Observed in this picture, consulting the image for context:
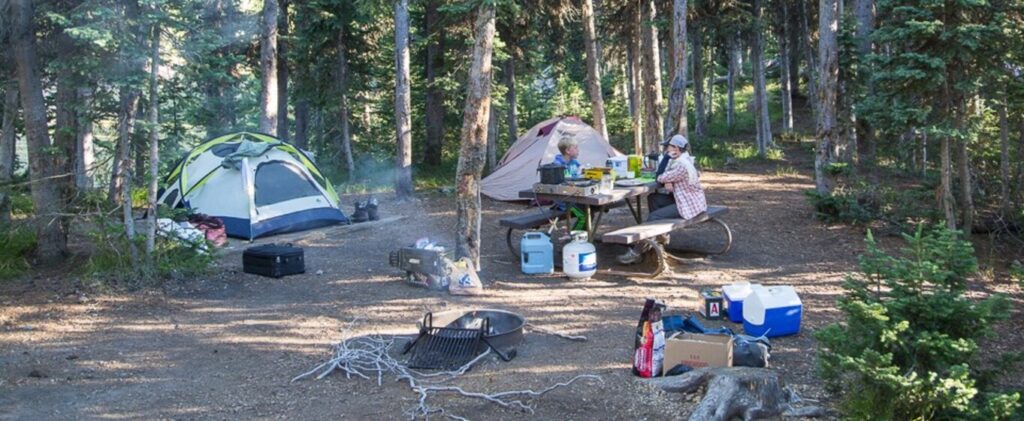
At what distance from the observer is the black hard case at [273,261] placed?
29.0ft

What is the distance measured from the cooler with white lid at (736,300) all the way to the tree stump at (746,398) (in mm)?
1852

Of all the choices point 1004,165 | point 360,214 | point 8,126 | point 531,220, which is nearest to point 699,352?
point 531,220

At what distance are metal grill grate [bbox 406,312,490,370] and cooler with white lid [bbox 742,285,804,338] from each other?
2026 millimetres

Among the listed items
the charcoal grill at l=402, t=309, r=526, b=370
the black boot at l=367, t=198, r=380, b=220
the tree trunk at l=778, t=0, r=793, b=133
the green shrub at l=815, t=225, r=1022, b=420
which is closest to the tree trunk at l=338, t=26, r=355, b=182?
the black boot at l=367, t=198, r=380, b=220

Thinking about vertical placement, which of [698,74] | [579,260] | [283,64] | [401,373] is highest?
[283,64]

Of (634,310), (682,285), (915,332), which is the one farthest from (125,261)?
Result: (915,332)

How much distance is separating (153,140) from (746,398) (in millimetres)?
6322

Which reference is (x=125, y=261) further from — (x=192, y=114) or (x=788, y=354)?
(x=788, y=354)

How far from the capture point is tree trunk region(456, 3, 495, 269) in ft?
27.2

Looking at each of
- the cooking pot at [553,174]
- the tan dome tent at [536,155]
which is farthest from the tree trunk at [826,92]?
the cooking pot at [553,174]

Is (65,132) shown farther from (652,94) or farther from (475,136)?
→ (652,94)

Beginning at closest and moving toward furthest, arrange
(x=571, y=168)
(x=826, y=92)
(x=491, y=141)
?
(x=571, y=168) < (x=826, y=92) < (x=491, y=141)

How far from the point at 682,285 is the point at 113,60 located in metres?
6.03

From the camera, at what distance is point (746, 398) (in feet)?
15.1
